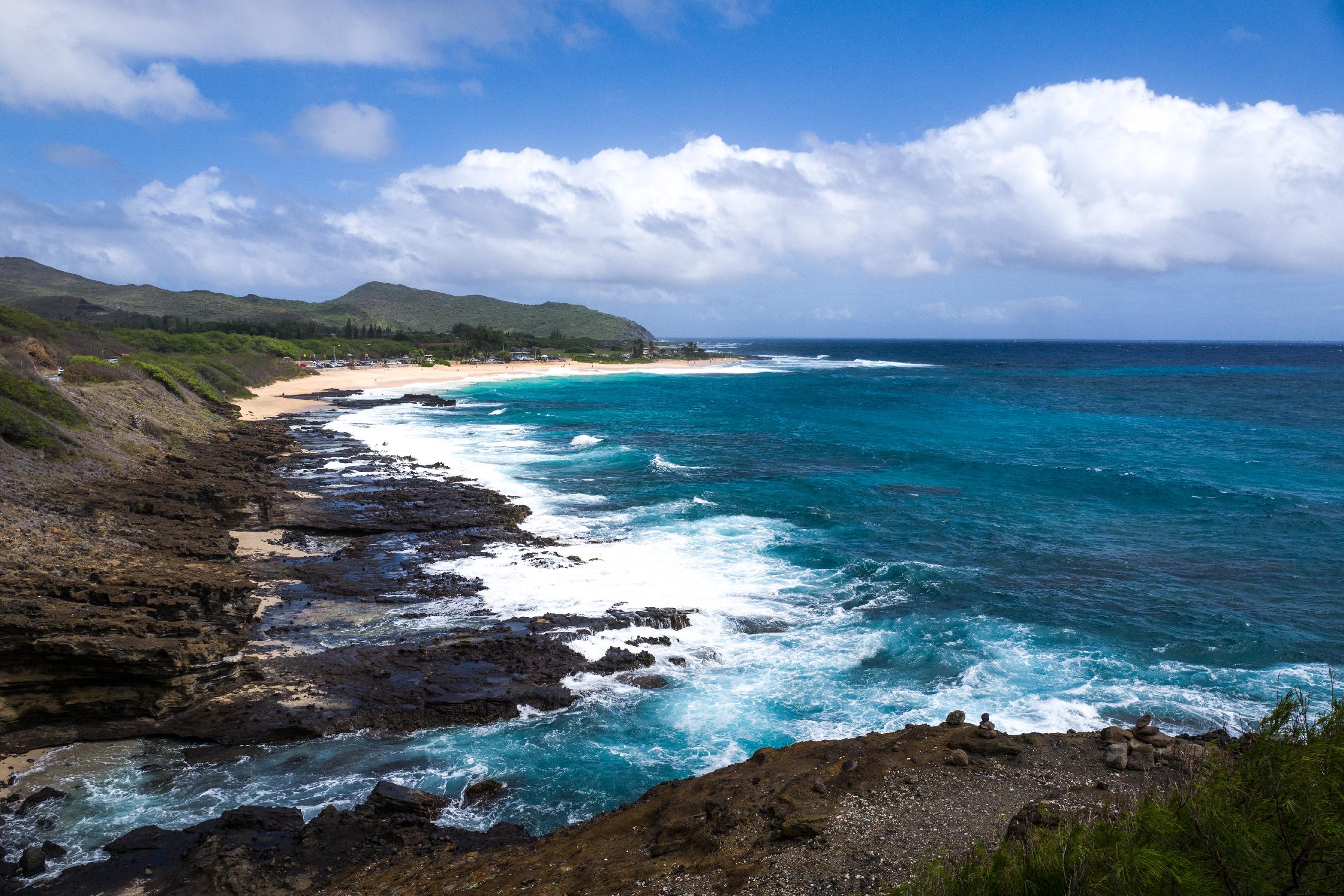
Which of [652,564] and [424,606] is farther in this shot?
[652,564]

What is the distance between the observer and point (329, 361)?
98.0 metres

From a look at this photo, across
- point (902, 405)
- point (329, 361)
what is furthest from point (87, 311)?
point (902, 405)

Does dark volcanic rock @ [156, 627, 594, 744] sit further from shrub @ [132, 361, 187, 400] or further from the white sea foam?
the white sea foam

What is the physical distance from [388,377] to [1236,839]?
9256 centimetres

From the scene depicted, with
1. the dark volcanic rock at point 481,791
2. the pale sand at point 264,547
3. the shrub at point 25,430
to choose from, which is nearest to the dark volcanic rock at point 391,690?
the dark volcanic rock at point 481,791

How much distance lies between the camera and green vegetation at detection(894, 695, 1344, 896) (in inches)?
140

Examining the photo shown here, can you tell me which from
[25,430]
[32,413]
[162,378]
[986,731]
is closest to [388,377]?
[162,378]

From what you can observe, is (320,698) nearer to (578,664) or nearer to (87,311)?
(578,664)

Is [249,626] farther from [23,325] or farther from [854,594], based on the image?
[23,325]

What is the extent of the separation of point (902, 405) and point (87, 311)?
137 metres

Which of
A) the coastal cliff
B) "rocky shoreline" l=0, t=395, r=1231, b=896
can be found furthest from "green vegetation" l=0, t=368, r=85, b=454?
"rocky shoreline" l=0, t=395, r=1231, b=896

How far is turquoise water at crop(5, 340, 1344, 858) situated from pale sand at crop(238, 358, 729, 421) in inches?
645

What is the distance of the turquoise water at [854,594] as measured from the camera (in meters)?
11.0

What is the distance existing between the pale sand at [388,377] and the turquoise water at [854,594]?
16.4 meters
